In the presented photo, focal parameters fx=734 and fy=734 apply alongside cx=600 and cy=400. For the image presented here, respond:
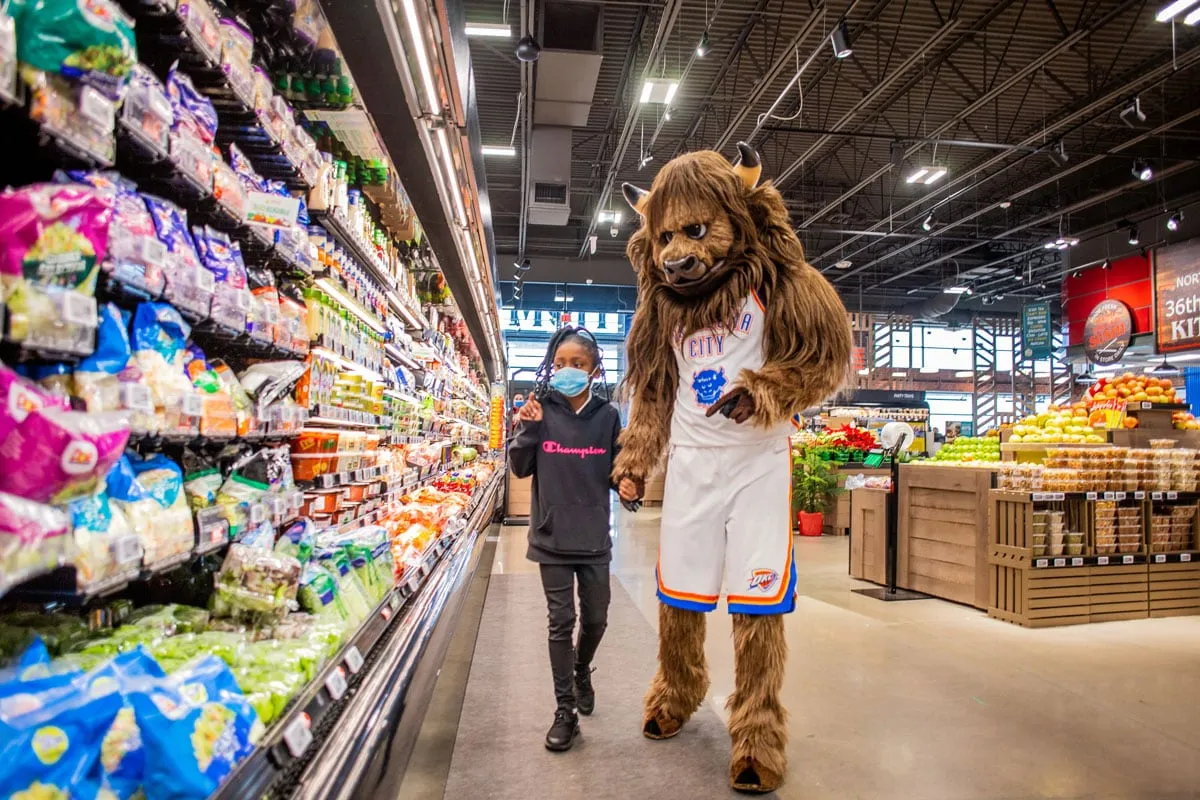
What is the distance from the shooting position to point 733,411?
2334mm

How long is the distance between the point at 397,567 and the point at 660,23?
7.44 metres

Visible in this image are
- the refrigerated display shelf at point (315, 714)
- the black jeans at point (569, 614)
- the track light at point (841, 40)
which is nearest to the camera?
the refrigerated display shelf at point (315, 714)

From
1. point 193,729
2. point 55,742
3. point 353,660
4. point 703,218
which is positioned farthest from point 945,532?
point 55,742

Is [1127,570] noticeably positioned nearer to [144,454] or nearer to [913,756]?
[913,756]

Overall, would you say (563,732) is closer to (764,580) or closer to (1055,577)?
(764,580)

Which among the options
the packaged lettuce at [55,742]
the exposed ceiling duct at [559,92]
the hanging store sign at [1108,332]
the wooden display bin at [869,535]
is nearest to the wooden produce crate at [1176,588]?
the wooden display bin at [869,535]

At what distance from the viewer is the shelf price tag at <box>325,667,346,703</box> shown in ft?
4.71

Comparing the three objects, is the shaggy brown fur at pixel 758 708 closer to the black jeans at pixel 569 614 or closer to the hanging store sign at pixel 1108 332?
the black jeans at pixel 569 614

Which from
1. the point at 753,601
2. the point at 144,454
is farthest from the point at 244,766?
the point at 753,601

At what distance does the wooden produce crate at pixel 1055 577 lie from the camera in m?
4.43

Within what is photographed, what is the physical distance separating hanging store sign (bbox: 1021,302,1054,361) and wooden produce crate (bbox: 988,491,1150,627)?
13876 mm

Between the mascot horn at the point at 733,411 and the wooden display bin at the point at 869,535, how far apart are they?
11.7 feet

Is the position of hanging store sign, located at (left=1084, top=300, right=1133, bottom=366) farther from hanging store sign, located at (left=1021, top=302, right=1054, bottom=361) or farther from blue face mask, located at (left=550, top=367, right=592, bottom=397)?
blue face mask, located at (left=550, top=367, right=592, bottom=397)

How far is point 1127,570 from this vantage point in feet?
15.5
